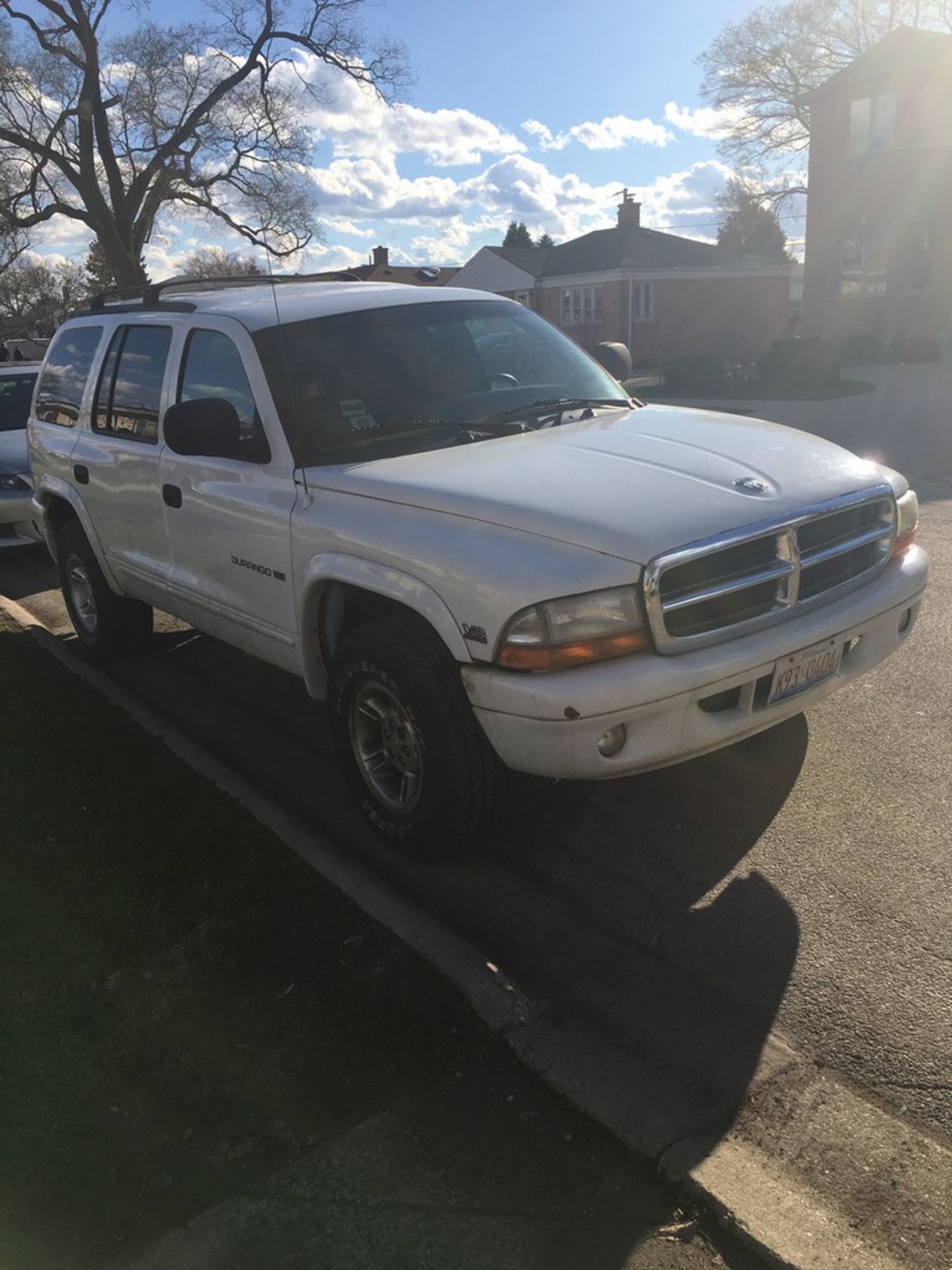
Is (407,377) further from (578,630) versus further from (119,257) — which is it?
(119,257)

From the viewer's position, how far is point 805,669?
3.58 m

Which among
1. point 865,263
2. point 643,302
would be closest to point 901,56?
point 865,263

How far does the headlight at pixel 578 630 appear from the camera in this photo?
10.5 ft

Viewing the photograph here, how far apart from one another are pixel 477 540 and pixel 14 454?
8.17 m

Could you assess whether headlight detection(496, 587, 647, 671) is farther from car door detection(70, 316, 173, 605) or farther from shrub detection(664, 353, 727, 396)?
shrub detection(664, 353, 727, 396)

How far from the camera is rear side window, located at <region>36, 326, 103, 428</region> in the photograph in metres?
6.21

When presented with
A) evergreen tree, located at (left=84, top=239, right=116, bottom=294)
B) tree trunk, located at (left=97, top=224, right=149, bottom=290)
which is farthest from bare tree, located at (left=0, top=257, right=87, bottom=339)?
tree trunk, located at (left=97, top=224, right=149, bottom=290)

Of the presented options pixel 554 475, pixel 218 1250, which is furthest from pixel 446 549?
pixel 218 1250

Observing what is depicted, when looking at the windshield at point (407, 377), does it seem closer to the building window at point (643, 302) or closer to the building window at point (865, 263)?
the building window at point (865, 263)

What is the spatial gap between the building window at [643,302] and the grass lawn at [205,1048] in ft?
119

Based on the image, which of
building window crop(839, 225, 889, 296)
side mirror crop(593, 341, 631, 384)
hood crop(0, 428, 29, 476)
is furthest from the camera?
building window crop(839, 225, 889, 296)

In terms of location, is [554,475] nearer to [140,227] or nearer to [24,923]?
[24,923]

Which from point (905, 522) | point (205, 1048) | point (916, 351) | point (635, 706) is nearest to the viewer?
point (205, 1048)

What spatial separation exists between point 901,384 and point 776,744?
20644 millimetres
